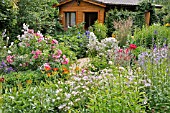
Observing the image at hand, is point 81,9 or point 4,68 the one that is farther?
point 81,9

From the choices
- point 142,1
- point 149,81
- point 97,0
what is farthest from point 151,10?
point 149,81

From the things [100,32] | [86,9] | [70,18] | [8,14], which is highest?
[86,9]

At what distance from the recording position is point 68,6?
14711 mm

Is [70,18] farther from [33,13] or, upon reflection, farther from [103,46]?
[103,46]

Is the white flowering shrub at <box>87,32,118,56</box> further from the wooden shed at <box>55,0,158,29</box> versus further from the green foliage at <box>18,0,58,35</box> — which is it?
the wooden shed at <box>55,0,158,29</box>

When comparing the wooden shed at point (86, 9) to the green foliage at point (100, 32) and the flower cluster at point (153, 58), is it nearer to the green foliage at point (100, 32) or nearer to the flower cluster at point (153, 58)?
the green foliage at point (100, 32)

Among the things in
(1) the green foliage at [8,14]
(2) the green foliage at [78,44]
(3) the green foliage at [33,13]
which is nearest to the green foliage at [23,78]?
(2) the green foliage at [78,44]

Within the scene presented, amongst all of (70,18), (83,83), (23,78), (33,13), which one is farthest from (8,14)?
(70,18)

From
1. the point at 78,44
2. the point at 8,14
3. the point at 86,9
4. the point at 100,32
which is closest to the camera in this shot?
the point at 8,14

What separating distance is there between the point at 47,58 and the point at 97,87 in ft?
8.79

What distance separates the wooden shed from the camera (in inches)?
529

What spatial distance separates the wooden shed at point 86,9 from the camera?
44.1 ft

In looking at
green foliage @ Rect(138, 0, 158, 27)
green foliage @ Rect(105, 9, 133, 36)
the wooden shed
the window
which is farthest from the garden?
green foliage @ Rect(138, 0, 158, 27)

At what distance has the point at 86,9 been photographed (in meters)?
14.0
